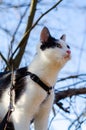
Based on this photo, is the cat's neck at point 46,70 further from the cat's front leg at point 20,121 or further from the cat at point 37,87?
the cat's front leg at point 20,121

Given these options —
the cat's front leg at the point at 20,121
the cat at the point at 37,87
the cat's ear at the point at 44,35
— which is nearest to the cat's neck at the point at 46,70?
the cat at the point at 37,87

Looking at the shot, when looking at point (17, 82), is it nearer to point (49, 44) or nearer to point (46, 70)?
point (46, 70)

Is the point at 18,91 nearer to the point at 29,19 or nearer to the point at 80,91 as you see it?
the point at 80,91

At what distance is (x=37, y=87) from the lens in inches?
144

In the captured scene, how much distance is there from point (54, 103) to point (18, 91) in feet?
1.22

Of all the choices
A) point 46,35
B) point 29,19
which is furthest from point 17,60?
point 46,35

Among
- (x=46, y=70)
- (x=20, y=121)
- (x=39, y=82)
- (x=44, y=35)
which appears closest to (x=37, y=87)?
(x=39, y=82)

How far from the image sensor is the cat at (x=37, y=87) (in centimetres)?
364

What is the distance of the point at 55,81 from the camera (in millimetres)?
3781

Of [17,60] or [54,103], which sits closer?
[54,103]

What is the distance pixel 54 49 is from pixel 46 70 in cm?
19

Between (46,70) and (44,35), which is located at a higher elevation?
(44,35)

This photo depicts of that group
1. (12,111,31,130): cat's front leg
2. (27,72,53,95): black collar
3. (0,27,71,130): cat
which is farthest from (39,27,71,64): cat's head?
(12,111,31,130): cat's front leg

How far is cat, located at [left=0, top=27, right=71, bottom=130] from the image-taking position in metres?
3.64
